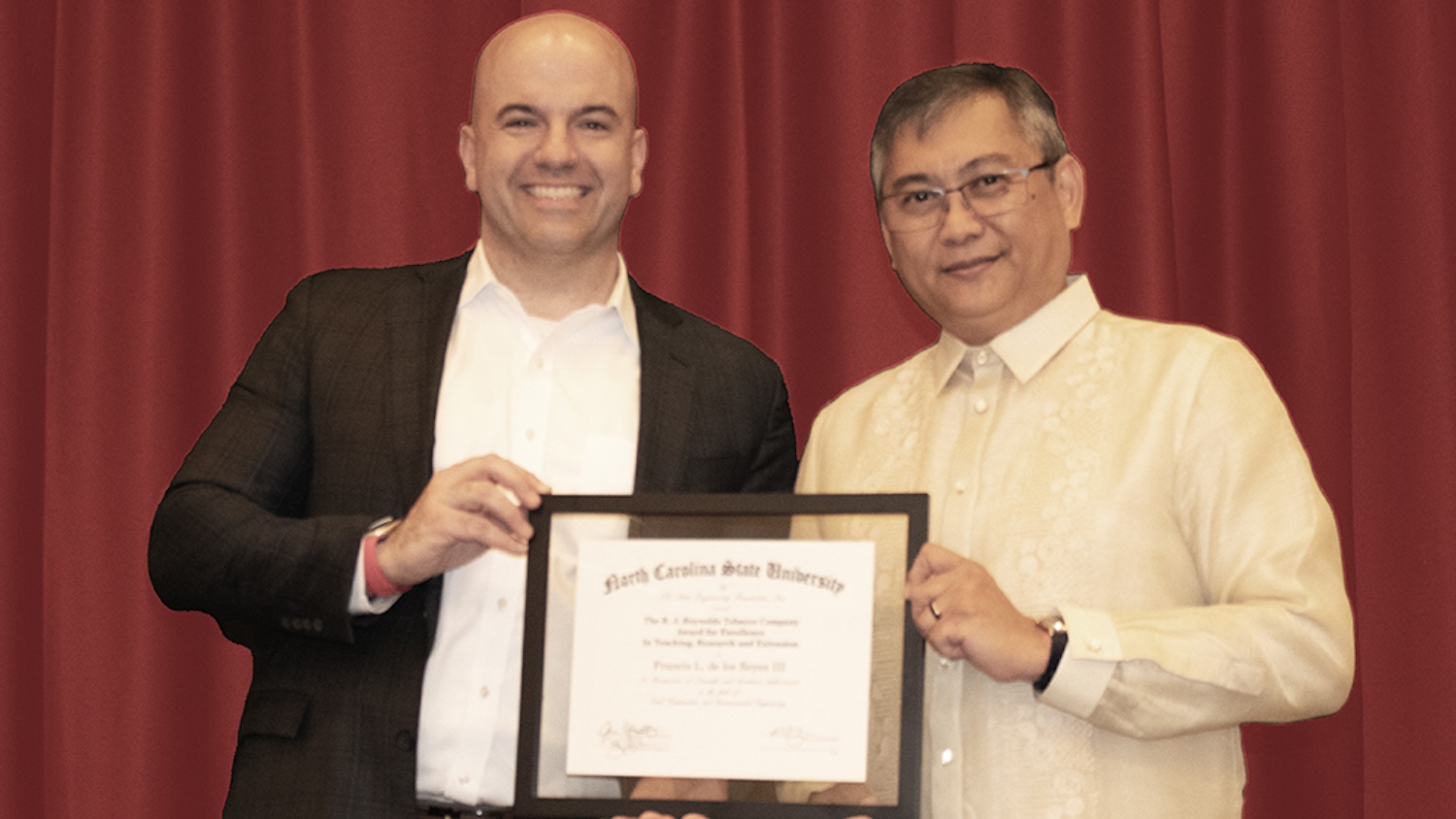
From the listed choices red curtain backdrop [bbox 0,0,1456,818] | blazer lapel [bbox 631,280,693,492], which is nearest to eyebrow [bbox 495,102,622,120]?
blazer lapel [bbox 631,280,693,492]

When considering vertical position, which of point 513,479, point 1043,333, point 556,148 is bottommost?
point 513,479

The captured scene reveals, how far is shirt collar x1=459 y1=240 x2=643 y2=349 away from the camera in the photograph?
239cm

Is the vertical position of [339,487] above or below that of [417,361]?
below

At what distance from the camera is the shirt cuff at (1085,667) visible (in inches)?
71.9

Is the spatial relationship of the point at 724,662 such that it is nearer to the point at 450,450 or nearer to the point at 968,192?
the point at 450,450

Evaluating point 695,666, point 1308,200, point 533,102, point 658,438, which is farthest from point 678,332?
point 1308,200

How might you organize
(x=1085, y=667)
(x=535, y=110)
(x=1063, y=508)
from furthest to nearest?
(x=535, y=110) → (x=1063, y=508) → (x=1085, y=667)

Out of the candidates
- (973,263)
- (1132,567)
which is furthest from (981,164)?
(1132,567)

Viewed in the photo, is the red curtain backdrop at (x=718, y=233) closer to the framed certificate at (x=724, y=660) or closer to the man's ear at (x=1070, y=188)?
the man's ear at (x=1070, y=188)

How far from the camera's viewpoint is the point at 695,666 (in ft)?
6.27

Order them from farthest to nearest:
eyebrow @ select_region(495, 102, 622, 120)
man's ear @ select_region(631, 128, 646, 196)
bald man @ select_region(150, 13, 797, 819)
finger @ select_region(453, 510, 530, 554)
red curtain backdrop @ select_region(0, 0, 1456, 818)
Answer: red curtain backdrop @ select_region(0, 0, 1456, 818) → man's ear @ select_region(631, 128, 646, 196) → eyebrow @ select_region(495, 102, 622, 120) → bald man @ select_region(150, 13, 797, 819) → finger @ select_region(453, 510, 530, 554)
